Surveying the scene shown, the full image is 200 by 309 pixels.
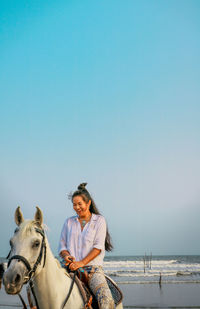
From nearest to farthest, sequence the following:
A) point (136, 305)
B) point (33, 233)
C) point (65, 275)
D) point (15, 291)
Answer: point (15, 291) → point (33, 233) → point (65, 275) → point (136, 305)

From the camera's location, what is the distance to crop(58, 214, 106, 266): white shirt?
312 cm

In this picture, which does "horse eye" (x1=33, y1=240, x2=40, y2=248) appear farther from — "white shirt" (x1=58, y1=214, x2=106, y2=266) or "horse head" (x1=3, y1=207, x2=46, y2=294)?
"white shirt" (x1=58, y1=214, x2=106, y2=266)

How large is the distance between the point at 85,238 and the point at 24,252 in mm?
1086

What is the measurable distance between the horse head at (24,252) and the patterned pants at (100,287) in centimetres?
81

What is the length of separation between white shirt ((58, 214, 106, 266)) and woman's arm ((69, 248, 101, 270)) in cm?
5

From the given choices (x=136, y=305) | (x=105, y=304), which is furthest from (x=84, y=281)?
(x=136, y=305)

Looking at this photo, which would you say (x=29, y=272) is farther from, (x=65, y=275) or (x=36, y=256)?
(x=65, y=275)

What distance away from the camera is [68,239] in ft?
10.6

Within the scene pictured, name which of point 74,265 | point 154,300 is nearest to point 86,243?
point 74,265

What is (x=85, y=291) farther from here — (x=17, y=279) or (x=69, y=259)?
(x=17, y=279)

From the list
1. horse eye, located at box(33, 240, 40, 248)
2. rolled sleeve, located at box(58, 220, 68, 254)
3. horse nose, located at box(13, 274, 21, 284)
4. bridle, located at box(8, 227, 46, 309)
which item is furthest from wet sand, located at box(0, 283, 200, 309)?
horse nose, located at box(13, 274, 21, 284)

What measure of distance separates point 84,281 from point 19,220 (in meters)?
1.03

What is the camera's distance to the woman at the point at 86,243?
2926 millimetres

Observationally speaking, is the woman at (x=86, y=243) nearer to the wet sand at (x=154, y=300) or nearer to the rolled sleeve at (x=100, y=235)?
the rolled sleeve at (x=100, y=235)
